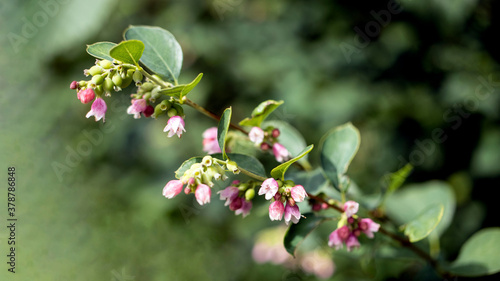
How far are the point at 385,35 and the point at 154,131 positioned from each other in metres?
1.95

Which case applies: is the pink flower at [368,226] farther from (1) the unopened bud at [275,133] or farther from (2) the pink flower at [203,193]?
(2) the pink flower at [203,193]

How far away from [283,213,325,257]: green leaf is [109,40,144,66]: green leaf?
1.91 ft

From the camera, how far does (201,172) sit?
3.05ft

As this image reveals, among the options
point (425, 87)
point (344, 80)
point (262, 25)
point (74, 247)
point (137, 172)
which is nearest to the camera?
point (425, 87)

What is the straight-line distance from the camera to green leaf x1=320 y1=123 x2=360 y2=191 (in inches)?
47.5

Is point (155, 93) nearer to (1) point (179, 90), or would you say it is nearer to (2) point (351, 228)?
(1) point (179, 90)

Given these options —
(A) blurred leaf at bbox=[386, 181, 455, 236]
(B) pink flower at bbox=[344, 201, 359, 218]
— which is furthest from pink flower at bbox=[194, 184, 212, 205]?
(A) blurred leaf at bbox=[386, 181, 455, 236]

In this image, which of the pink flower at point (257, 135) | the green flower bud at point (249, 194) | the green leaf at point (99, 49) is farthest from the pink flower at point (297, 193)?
the green leaf at point (99, 49)

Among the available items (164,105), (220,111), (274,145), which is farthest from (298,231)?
(220,111)

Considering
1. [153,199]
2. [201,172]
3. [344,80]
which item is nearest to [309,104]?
[344,80]

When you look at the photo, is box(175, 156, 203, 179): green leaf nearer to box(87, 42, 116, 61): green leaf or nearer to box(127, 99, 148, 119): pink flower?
box(127, 99, 148, 119): pink flower

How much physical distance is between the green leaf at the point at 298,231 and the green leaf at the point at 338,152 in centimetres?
14

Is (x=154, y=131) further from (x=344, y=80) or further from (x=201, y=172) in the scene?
(x=201, y=172)

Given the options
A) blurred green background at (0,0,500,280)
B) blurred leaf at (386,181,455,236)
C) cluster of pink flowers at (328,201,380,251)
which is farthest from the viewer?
blurred green background at (0,0,500,280)
